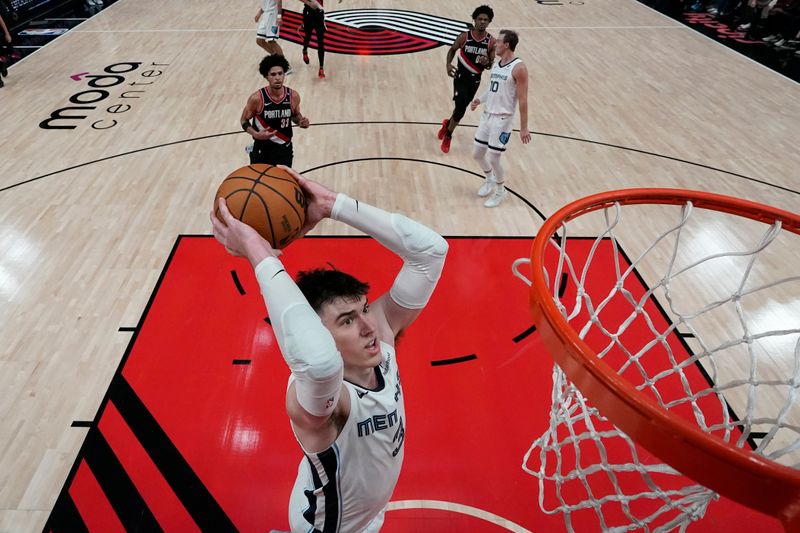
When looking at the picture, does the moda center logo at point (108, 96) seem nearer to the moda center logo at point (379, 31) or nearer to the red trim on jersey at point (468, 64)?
the moda center logo at point (379, 31)

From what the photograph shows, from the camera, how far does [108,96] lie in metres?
7.53

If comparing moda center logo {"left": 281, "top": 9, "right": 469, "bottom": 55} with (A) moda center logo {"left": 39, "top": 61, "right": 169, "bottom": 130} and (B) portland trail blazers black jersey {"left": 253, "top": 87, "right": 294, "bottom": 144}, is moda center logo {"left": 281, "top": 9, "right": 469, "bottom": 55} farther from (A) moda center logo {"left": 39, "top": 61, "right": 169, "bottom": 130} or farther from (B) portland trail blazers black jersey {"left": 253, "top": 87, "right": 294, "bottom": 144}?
(B) portland trail blazers black jersey {"left": 253, "top": 87, "right": 294, "bottom": 144}

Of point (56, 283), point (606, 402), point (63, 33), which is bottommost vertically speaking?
point (63, 33)

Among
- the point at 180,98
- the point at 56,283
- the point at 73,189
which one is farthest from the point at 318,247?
the point at 180,98

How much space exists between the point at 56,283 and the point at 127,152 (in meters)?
2.44

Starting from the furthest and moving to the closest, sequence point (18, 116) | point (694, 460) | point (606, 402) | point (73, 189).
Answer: point (18, 116), point (73, 189), point (606, 402), point (694, 460)

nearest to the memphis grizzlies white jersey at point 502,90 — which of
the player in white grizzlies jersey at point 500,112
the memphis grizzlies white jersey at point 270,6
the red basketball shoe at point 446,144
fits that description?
the player in white grizzlies jersey at point 500,112

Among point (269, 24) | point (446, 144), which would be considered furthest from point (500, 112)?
point (269, 24)

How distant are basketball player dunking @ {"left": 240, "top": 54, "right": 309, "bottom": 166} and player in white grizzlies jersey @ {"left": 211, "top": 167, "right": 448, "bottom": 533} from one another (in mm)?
2519

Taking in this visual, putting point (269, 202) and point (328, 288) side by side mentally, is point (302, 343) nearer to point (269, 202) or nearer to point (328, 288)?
point (328, 288)

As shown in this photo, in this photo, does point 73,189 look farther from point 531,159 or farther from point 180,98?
point 531,159

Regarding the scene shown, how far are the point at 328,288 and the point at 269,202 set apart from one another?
0.49m

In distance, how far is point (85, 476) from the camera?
2867 millimetres

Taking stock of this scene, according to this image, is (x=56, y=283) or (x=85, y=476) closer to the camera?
(x=85, y=476)
